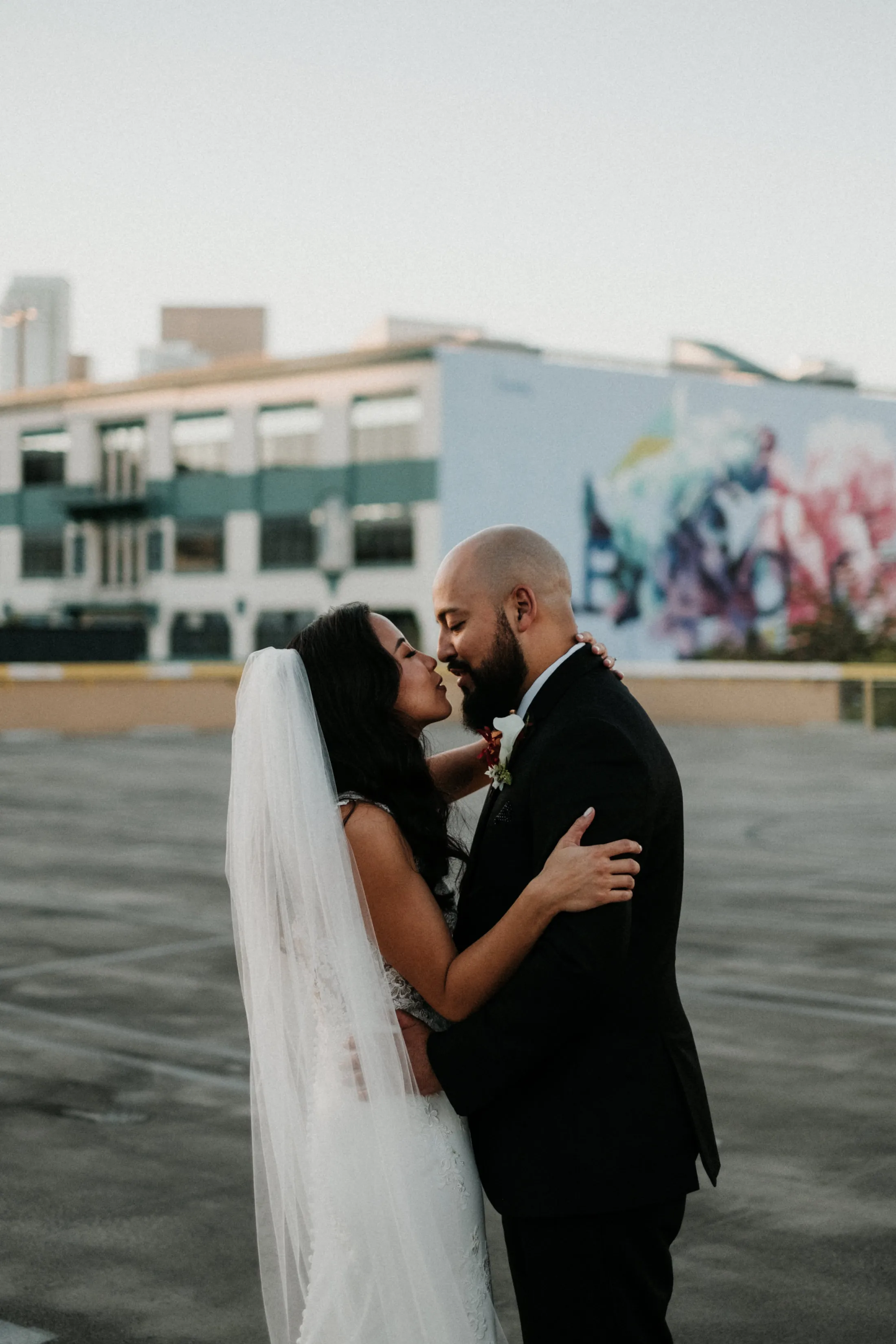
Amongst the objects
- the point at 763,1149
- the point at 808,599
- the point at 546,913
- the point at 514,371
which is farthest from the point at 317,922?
the point at 808,599

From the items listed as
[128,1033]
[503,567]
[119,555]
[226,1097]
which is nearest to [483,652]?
[503,567]

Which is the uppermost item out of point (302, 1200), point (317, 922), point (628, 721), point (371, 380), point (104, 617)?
point (371, 380)

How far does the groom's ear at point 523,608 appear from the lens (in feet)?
9.09

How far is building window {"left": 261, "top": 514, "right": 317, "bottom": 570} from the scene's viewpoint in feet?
182

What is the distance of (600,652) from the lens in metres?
2.84

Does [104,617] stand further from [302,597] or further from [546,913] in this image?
[546,913]

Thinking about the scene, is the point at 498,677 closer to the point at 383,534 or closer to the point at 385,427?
the point at 383,534

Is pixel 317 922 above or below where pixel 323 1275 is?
above

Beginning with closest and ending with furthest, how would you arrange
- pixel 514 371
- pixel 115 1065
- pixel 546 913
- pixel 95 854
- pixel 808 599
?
pixel 546 913
pixel 115 1065
pixel 95 854
pixel 514 371
pixel 808 599

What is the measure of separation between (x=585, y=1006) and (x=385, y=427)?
169 ft

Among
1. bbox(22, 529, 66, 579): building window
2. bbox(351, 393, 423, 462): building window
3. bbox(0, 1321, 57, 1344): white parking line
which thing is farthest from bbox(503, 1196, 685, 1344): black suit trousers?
bbox(22, 529, 66, 579): building window

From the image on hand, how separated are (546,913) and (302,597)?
52.8 meters

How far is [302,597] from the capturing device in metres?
55.1

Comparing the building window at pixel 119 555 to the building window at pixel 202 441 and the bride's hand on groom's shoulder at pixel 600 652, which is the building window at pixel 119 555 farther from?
the bride's hand on groom's shoulder at pixel 600 652
